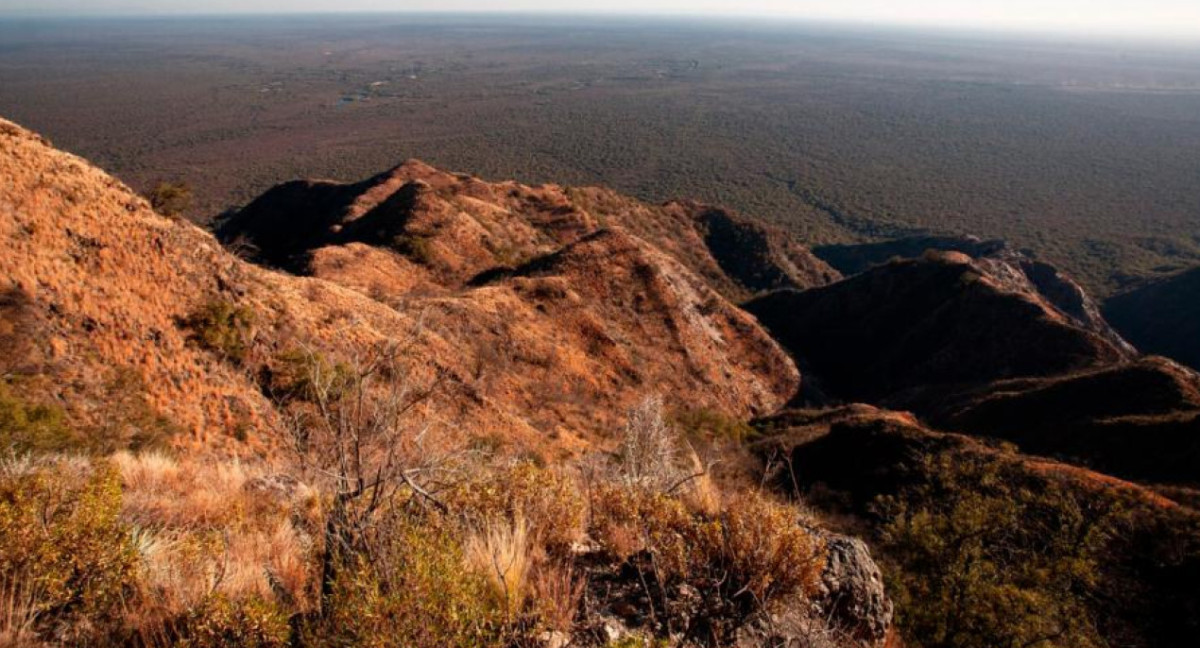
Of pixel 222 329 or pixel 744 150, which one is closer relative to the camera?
pixel 222 329

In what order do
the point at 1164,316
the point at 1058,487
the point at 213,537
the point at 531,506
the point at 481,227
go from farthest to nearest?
the point at 1164,316 → the point at 481,227 → the point at 1058,487 → the point at 531,506 → the point at 213,537

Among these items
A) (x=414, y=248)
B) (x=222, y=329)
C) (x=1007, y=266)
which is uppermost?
(x=222, y=329)

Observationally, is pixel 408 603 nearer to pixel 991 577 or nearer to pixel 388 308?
pixel 991 577

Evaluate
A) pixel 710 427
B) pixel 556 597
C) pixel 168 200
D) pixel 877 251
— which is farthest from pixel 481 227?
pixel 877 251

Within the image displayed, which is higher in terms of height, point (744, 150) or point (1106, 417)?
point (744, 150)

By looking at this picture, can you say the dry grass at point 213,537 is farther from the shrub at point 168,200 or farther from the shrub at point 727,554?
the shrub at point 168,200

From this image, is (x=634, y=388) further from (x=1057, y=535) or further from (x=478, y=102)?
(x=478, y=102)

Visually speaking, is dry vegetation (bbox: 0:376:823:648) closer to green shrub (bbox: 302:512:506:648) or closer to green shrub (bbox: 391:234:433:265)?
green shrub (bbox: 302:512:506:648)
